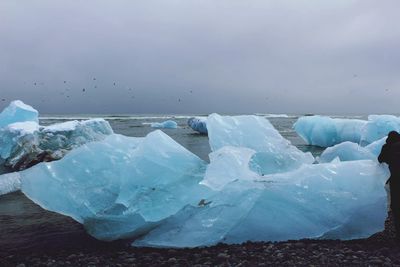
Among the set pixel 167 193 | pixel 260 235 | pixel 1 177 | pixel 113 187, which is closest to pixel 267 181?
pixel 260 235

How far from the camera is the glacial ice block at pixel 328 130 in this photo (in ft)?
77.2

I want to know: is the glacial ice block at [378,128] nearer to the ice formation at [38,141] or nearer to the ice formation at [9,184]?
the ice formation at [38,141]

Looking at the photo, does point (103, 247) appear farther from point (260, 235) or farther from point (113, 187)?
point (260, 235)

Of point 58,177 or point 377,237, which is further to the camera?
point 58,177

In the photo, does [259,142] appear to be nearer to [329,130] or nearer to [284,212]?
[284,212]

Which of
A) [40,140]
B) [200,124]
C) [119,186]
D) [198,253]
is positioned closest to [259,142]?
[119,186]

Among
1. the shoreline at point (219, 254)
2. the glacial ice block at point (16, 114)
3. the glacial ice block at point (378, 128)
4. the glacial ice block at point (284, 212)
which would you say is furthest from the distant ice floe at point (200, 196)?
the glacial ice block at point (16, 114)

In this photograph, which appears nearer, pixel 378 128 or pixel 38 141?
pixel 38 141

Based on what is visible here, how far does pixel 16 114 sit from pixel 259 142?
1614 cm

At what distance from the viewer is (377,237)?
6023 mm

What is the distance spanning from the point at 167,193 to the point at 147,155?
0.75 meters

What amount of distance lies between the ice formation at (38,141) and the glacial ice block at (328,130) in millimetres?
13703

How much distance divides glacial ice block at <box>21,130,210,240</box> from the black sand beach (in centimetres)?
35

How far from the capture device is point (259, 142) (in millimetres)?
7828
